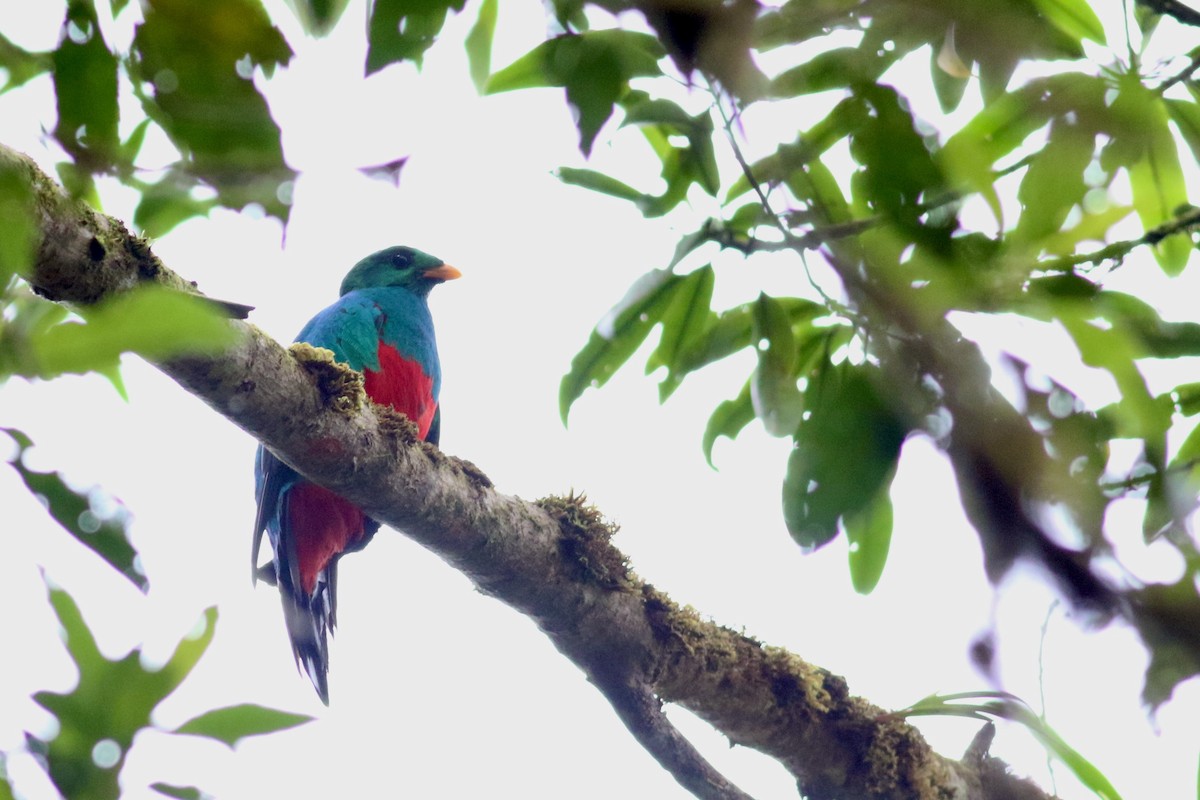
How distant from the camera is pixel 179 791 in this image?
114cm

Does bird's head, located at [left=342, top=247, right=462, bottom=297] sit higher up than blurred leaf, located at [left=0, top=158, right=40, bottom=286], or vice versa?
bird's head, located at [left=342, top=247, right=462, bottom=297]

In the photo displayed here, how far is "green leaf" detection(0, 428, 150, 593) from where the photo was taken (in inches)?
46.0

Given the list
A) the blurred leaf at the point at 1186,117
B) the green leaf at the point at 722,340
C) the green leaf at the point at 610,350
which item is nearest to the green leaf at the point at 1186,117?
the blurred leaf at the point at 1186,117

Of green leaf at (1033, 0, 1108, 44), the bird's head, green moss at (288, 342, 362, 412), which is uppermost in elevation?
the bird's head

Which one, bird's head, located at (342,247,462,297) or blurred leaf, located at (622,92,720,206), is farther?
bird's head, located at (342,247,462,297)

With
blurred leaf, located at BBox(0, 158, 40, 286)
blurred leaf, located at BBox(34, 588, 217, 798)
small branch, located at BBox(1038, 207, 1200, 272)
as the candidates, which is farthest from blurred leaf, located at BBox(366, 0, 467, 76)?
small branch, located at BBox(1038, 207, 1200, 272)

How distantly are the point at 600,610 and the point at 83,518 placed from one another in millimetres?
1552

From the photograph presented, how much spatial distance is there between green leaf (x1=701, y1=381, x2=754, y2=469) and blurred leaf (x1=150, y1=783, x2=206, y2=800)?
1.33 meters

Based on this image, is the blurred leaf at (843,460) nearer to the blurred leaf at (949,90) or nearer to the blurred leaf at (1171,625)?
the blurred leaf at (1171,625)

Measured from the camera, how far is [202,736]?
42.7 inches

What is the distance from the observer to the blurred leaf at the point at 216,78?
71cm

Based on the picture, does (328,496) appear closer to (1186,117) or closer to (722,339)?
(722,339)

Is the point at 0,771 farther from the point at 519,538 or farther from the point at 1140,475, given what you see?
the point at 519,538

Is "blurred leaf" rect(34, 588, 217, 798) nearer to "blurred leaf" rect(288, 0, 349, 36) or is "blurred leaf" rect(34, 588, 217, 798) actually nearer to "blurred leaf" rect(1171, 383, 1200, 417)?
"blurred leaf" rect(288, 0, 349, 36)
